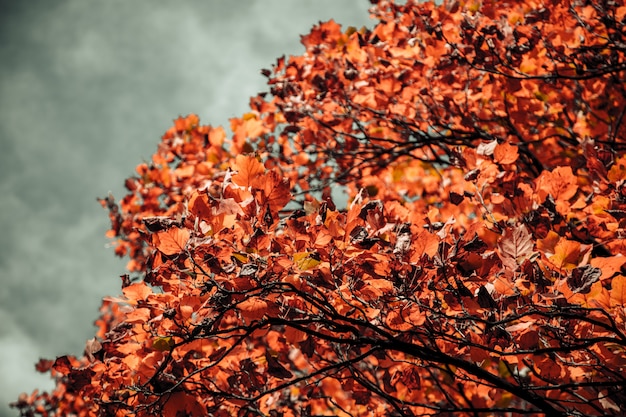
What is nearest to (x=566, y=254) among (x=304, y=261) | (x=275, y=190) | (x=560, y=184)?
(x=560, y=184)

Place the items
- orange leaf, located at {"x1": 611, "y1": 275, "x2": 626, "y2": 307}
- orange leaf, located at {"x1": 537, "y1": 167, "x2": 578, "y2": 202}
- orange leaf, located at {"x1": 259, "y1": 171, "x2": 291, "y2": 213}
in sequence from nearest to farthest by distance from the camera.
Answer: orange leaf, located at {"x1": 611, "y1": 275, "x2": 626, "y2": 307} → orange leaf, located at {"x1": 259, "y1": 171, "x2": 291, "y2": 213} → orange leaf, located at {"x1": 537, "y1": 167, "x2": 578, "y2": 202}

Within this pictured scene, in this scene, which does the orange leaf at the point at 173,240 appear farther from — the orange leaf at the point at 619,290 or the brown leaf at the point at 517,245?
the orange leaf at the point at 619,290

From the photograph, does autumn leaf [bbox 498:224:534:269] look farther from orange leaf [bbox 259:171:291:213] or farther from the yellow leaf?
orange leaf [bbox 259:171:291:213]

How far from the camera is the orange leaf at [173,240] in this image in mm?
1528

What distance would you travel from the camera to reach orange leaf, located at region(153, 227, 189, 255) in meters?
1.53

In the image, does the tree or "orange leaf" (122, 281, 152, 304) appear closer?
the tree

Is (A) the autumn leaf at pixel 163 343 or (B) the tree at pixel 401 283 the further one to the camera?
(A) the autumn leaf at pixel 163 343

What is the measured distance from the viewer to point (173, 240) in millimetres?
1549

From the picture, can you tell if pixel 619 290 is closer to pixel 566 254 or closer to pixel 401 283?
pixel 566 254

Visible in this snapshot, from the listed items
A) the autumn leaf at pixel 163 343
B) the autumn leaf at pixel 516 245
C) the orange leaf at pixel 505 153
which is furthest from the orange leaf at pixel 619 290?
the autumn leaf at pixel 163 343

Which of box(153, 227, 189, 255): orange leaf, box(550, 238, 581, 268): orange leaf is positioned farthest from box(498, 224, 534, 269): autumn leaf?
box(153, 227, 189, 255): orange leaf

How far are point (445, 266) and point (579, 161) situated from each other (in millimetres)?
2154

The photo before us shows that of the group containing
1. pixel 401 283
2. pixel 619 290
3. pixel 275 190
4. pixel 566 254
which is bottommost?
pixel 619 290

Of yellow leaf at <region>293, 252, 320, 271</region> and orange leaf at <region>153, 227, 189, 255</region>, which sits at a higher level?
orange leaf at <region>153, 227, 189, 255</region>
